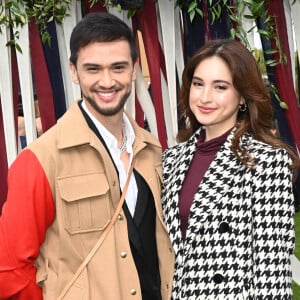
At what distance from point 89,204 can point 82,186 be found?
7 cm

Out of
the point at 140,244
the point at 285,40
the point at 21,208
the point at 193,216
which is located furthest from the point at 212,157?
the point at 285,40

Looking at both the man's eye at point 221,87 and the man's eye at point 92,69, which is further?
the man's eye at point 221,87

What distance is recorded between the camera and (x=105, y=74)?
7.36 feet

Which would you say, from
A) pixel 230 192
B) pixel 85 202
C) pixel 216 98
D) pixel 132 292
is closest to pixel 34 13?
pixel 216 98

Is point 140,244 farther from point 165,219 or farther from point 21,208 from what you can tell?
point 21,208

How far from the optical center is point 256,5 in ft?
9.79

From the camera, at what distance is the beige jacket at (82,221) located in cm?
216

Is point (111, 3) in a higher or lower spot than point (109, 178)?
higher

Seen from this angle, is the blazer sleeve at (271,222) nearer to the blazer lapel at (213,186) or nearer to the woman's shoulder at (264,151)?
the woman's shoulder at (264,151)

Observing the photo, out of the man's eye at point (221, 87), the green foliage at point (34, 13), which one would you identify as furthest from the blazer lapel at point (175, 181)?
the green foliage at point (34, 13)

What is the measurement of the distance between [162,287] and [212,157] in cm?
53

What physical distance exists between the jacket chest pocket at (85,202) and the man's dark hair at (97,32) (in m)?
0.44

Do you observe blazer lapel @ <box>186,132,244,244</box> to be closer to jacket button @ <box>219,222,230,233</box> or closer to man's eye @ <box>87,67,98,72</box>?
jacket button @ <box>219,222,230,233</box>

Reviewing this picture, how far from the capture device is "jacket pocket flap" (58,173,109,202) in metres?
2.15
